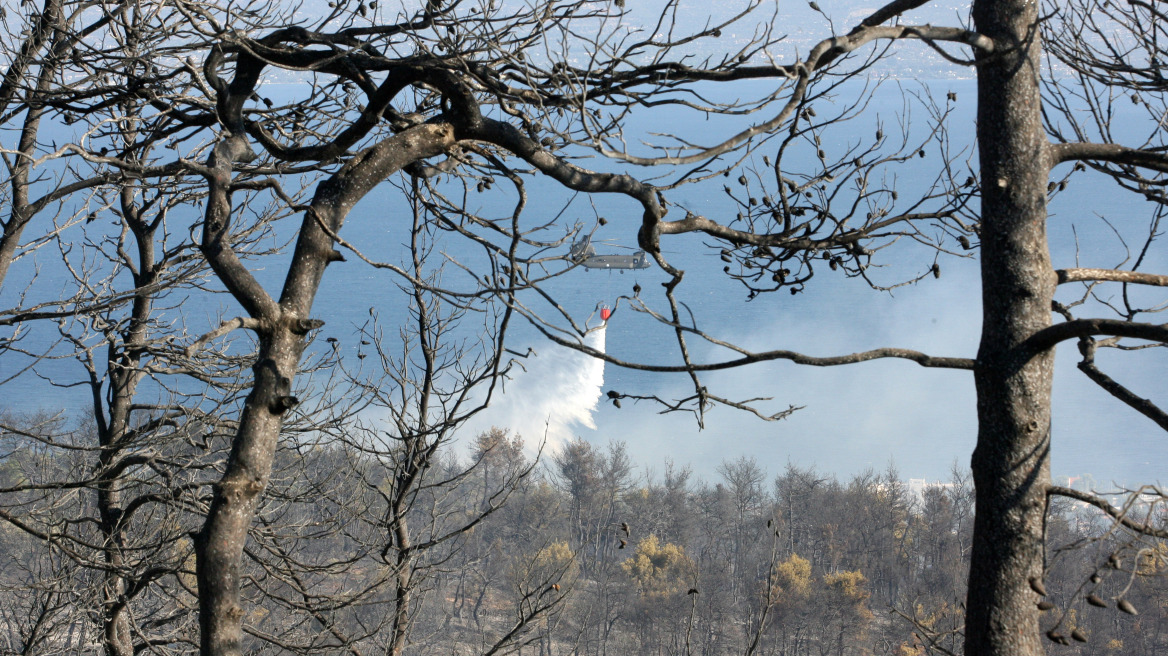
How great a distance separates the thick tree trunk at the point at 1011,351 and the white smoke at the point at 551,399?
55.7 meters

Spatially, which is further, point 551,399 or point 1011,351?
point 551,399

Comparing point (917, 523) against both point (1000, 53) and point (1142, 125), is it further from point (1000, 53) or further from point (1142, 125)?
point (1142, 125)

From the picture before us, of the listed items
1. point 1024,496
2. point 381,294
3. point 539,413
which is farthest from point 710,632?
point 381,294

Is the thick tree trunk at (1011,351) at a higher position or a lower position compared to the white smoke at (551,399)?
lower

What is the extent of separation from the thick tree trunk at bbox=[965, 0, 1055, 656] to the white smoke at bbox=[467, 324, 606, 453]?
55.7m

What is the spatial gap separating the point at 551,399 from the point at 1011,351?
6444 cm

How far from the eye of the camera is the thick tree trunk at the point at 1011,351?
251 centimetres

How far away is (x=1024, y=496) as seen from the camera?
8.21ft

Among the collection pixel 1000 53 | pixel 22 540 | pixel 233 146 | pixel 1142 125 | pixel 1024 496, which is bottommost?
pixel 22 540

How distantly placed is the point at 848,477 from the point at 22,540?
45.4 metres

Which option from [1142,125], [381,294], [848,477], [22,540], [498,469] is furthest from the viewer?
[1142,125]

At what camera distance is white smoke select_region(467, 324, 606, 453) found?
62.0 metres

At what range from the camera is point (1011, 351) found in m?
2.57

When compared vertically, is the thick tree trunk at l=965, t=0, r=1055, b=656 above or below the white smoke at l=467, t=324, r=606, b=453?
below
